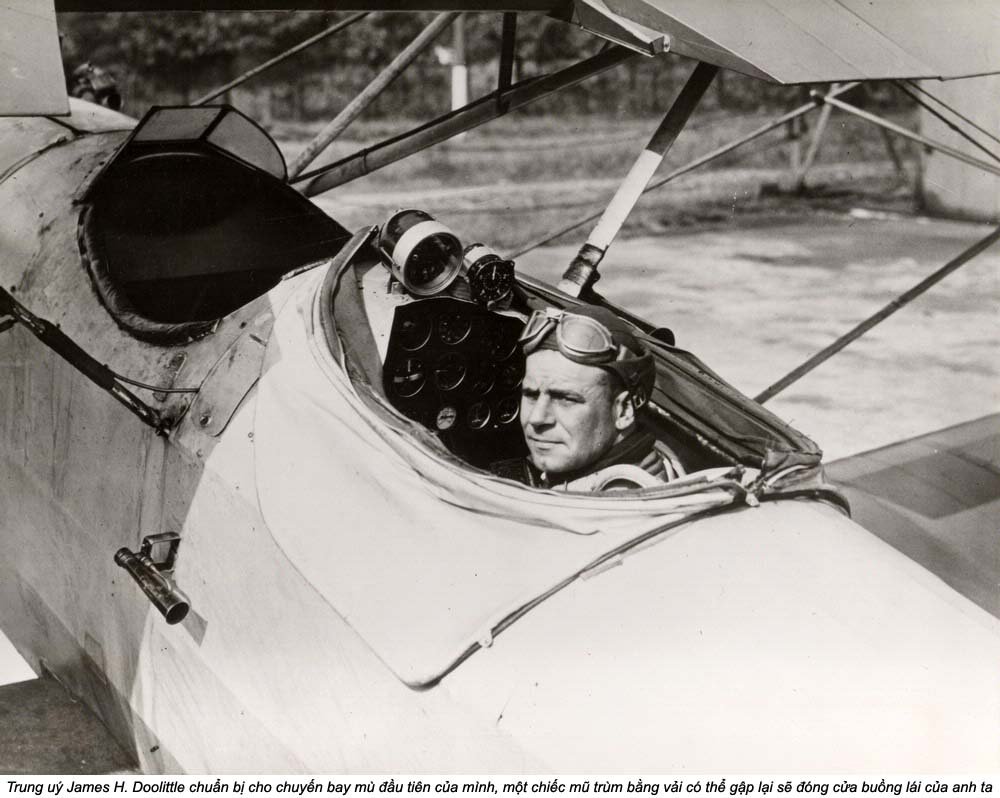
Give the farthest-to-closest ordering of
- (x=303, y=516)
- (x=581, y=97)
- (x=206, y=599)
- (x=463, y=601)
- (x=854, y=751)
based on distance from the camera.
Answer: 1. (x=581, y=97)
2. (x=206, y=599)
3. (x=303, y=516)
4. (x=463, y=601)
5. (x=854, y=751)

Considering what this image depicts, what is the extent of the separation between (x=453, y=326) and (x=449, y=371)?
122 mm

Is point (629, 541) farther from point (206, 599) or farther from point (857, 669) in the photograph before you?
point (206, 599)

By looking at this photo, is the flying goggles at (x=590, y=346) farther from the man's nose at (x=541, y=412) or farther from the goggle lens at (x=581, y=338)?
the man's nose at (x=541, y=412)

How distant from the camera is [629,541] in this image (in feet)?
6.91

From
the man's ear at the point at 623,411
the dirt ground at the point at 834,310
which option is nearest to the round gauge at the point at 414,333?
the man's ear at the point at 623,411

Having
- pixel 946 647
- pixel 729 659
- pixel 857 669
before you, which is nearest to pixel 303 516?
pixel 729 659

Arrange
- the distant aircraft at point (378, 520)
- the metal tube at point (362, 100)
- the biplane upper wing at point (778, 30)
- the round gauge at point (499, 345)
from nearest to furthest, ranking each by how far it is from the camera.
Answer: the distant aircraft at point (378, 520), the round gauge at point (499, 345), the biplane upper wing at point (778, 30), the metal tube at point (362, 100)

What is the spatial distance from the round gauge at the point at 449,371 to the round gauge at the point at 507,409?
0.19 m

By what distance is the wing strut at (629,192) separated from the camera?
3.65 meters

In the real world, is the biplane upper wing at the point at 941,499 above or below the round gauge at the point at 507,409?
below

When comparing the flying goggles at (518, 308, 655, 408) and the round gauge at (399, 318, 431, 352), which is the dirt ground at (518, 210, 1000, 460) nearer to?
the flying goggles at (518, 308, 655, 408)

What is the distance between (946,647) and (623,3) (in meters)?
2.46

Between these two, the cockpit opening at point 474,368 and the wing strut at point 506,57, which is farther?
the wing strut at point 506,57
